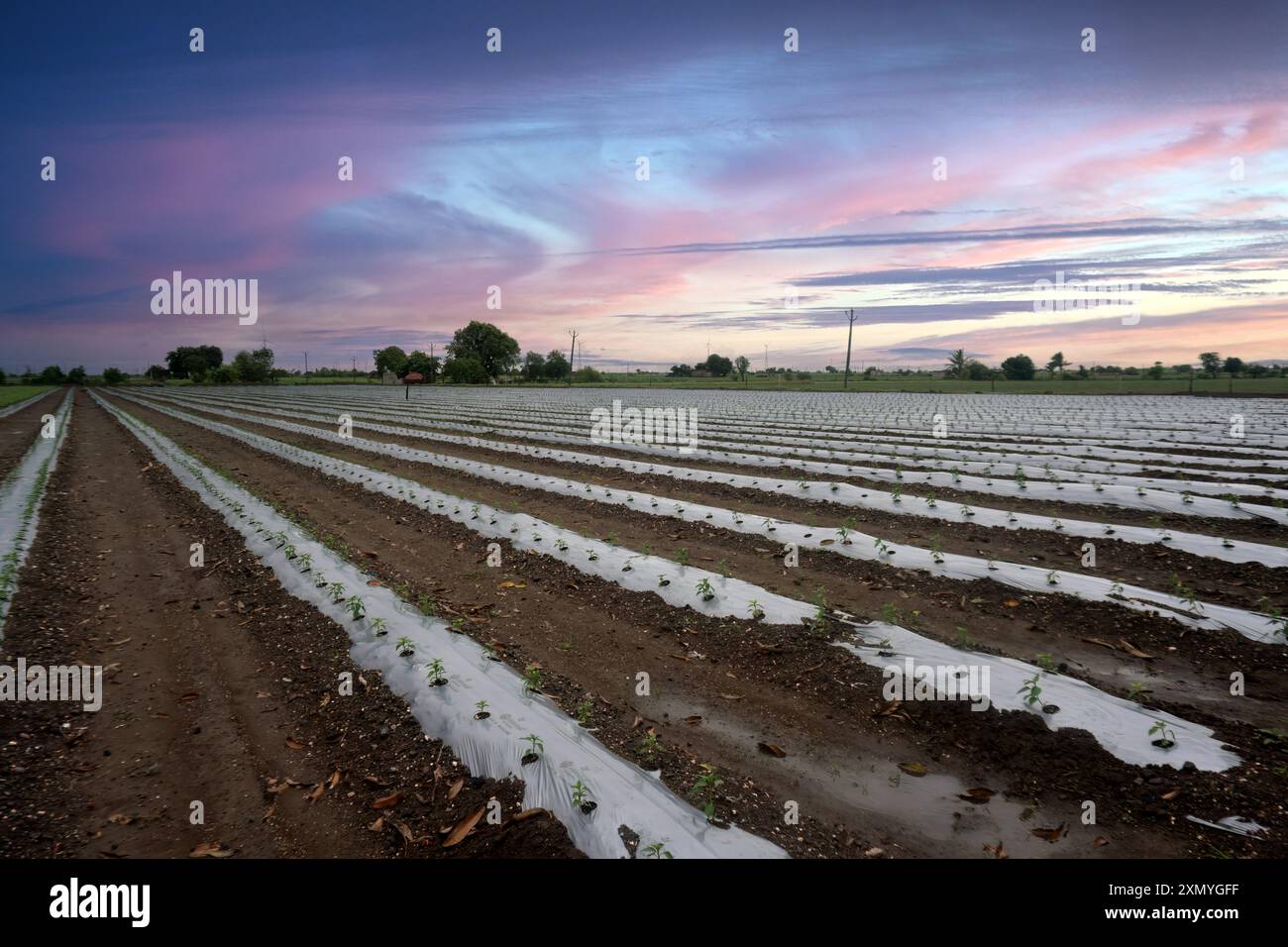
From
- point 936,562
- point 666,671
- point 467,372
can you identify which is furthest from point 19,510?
point 467,372

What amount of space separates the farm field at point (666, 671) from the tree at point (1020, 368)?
64143 millimetres

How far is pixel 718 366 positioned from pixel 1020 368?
174 ft

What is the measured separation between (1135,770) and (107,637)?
9.81 m

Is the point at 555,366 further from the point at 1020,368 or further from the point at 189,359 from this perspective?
the point at 189,359

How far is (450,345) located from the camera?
10512cm

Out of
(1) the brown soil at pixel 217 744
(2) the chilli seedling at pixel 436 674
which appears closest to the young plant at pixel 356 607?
(1) the brown soil at pixel 217 744

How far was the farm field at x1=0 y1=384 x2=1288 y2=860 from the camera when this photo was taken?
3.67 metres

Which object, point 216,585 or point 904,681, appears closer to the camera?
point 904,681

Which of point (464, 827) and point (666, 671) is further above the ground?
point (666, 671)

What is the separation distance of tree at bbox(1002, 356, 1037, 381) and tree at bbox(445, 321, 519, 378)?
7518cm

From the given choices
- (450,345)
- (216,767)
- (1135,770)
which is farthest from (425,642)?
(450,345)

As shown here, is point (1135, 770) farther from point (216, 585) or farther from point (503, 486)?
point (503, 486)

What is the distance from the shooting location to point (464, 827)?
11.8 feet

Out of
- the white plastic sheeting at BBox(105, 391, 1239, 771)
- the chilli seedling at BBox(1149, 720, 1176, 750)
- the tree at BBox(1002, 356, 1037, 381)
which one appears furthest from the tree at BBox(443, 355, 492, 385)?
the chilli seedling at BBox(1149, 720, 1176, 750)
